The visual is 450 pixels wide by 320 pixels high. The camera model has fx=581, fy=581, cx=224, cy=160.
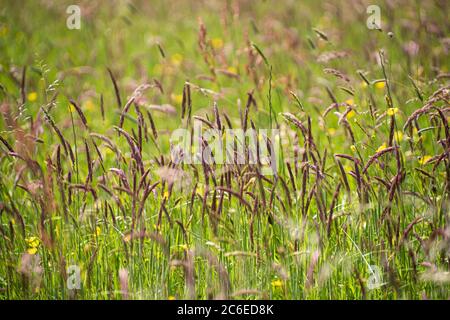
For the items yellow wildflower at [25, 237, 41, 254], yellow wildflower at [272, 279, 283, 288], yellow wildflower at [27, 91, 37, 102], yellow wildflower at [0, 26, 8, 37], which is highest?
yellow wildflower at [0, 26, 8, 37]

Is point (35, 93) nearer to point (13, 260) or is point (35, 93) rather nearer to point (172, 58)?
point (172, 58)

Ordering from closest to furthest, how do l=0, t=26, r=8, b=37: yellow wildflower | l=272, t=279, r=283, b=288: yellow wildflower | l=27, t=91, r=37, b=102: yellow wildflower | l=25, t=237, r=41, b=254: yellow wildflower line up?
1. l=272, t=279, r=283, b=288: yellow wildflower
2. l=25, t=237, r=41, b=254: yellow wildflower
3. l=27, t=91, r=37, b=102: yellow wildflower
4. l=0, t=26, r=8, b=37: yellow wildflower

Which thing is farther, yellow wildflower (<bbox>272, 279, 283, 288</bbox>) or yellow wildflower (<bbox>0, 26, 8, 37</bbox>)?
yellow wildflower (<bbox>0, 26, 8, 37</bbox>)

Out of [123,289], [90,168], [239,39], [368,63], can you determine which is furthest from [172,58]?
[123,289]

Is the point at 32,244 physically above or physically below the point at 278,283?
above

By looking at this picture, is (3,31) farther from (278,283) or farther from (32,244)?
(278,283)

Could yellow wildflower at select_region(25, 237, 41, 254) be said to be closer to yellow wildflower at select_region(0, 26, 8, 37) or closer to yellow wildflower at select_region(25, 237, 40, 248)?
yellow wildflower at select_region(25, 237, 40, 248)

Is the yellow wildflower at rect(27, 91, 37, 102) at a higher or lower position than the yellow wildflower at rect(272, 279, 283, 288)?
higher

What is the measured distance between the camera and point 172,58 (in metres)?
6.00

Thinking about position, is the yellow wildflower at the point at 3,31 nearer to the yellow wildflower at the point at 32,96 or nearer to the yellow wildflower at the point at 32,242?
the yellow wildflower at the point at 32,96

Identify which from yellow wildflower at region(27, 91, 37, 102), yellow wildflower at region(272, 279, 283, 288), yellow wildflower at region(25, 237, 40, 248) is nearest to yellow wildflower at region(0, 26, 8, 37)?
yellow wildflower at region(27, 91, 37, 102)

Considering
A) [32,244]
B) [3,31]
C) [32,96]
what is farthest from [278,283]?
[3,31]

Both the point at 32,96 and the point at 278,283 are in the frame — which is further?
the point at 32,96

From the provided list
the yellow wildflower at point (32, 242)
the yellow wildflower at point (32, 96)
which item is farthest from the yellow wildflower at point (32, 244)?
the yellow wildflower at point (32, 96)
